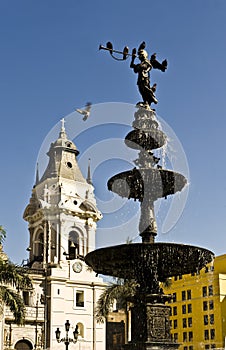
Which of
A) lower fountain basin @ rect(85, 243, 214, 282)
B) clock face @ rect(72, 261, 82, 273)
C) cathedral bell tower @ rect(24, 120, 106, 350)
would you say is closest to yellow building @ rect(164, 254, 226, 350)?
cathedral bell tower @ rect(24, 120, 106, 350)

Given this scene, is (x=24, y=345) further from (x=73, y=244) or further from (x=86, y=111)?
(x=86, y=111)

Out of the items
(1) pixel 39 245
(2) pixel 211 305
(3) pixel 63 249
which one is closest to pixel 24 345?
(3) pixel 63 249

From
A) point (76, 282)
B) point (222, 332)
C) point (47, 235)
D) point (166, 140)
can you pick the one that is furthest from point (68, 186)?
point (166, 140)

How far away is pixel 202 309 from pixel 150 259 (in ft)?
157

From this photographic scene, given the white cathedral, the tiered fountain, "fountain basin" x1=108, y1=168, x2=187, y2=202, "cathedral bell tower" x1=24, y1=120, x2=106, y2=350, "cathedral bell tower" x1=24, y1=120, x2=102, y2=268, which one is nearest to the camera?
the tiered fountain

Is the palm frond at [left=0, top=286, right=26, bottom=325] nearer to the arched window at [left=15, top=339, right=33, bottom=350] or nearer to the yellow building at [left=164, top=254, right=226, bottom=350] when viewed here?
the arched window at [left=15, top=339, right=33, bottom=350]

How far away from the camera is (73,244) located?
205 feet

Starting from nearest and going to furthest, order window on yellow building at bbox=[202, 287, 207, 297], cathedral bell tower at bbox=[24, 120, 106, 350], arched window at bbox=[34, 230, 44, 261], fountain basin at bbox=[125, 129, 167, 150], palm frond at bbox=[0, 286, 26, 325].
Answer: fountain basin at bbox=[125, 129, 167, 150], palm frond at bbox=[0, 286, 26, 325], cathedral bell tower at bbox=[24, 120, 106, 350], window on yellow building at bbox=[202, 287, 207, 297], arched window at bbox=[34, 230, 44, 261]

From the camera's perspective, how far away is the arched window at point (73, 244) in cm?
5998

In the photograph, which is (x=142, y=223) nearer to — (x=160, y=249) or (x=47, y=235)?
(x=160, y=249)

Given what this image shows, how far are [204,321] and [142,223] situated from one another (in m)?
46.9

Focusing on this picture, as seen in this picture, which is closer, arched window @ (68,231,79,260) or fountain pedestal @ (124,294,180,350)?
fountain pedestal @ (124,294,180,350)

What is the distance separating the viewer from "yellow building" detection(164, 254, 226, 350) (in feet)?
191

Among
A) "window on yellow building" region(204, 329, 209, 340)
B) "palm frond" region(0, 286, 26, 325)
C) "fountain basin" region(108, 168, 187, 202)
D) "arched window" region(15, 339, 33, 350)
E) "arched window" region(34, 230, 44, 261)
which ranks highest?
"arched window" region(34, 230, 44, 261)
